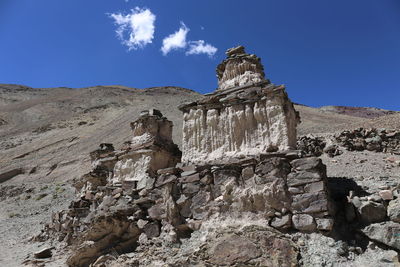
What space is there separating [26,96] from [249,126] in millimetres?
83058

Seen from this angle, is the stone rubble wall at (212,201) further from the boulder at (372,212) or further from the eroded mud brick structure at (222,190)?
the boulder at (372,212)

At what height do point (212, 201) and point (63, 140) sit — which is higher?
point (63, 140)

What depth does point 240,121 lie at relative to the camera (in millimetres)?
7184

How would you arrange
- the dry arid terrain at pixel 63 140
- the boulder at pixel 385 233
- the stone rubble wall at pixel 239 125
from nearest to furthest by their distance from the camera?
the boulder at pixel 385 233
the stone rubble wall at pixel 239 125
the dry arid terrain at pixel 63 140

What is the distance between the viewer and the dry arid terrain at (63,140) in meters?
12.3

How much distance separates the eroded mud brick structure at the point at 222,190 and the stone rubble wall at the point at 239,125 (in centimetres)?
2

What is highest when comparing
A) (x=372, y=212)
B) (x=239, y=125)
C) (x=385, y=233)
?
(x=239, y=125)

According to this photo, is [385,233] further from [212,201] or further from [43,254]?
[43,254]


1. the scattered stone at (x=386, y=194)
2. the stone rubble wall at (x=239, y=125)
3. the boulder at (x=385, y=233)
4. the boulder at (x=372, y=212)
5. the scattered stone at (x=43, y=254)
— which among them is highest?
the stone rubble wall at (x=239, y=125)

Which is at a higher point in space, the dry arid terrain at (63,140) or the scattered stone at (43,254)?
the dry arid terrain at (63,140)

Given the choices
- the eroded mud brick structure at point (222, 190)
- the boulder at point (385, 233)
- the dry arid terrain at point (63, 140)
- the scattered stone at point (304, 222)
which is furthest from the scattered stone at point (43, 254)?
the boulder at point (385, 233)

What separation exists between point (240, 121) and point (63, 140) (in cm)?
3818

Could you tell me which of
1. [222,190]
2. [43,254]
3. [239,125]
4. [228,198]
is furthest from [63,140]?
[228,198]

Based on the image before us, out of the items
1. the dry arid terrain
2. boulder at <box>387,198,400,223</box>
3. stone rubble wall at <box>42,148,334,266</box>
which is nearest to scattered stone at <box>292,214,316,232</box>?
stone rubble wall at <box>42,148,334,266</box>
